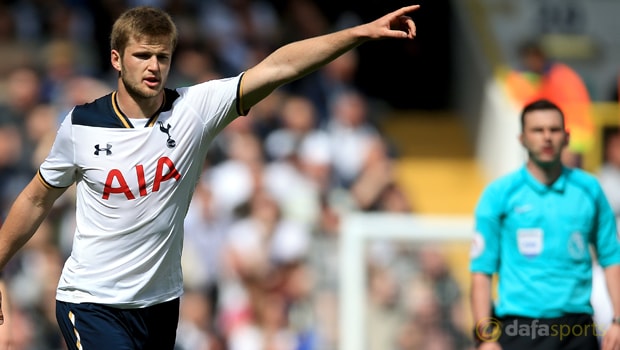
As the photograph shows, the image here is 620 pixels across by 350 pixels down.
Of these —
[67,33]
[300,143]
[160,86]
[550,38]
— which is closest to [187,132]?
[160,86]

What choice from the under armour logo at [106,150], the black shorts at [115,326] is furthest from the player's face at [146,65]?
the black shorts at [115,326]

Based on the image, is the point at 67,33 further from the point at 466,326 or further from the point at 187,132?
the point at 187,132

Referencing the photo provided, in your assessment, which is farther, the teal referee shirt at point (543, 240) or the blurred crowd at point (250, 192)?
the blurred crowd at point (250, 192)

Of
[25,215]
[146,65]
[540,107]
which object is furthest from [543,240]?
[25,215]

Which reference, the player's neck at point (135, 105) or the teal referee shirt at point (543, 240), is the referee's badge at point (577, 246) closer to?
the teal referee shirt at point (543, 240)

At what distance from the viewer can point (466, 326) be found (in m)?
9.19

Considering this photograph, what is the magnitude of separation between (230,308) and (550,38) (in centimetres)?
616

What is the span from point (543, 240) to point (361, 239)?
329 centimetres

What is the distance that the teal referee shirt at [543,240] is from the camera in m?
6.18

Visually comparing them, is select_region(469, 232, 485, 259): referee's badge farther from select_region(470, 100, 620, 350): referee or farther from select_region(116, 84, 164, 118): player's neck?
select_region(116, 84, 164, 118): player's neck

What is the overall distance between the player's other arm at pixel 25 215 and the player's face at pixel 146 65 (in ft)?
2.13

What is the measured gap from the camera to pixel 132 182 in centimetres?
495

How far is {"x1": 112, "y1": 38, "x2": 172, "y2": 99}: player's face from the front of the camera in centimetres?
483

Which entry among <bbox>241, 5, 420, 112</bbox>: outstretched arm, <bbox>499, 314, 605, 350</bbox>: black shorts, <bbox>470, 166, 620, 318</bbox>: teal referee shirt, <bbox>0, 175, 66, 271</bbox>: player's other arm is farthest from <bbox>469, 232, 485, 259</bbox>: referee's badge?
<bbox>0, 175, 66, 271</bbox>: player's other arm
